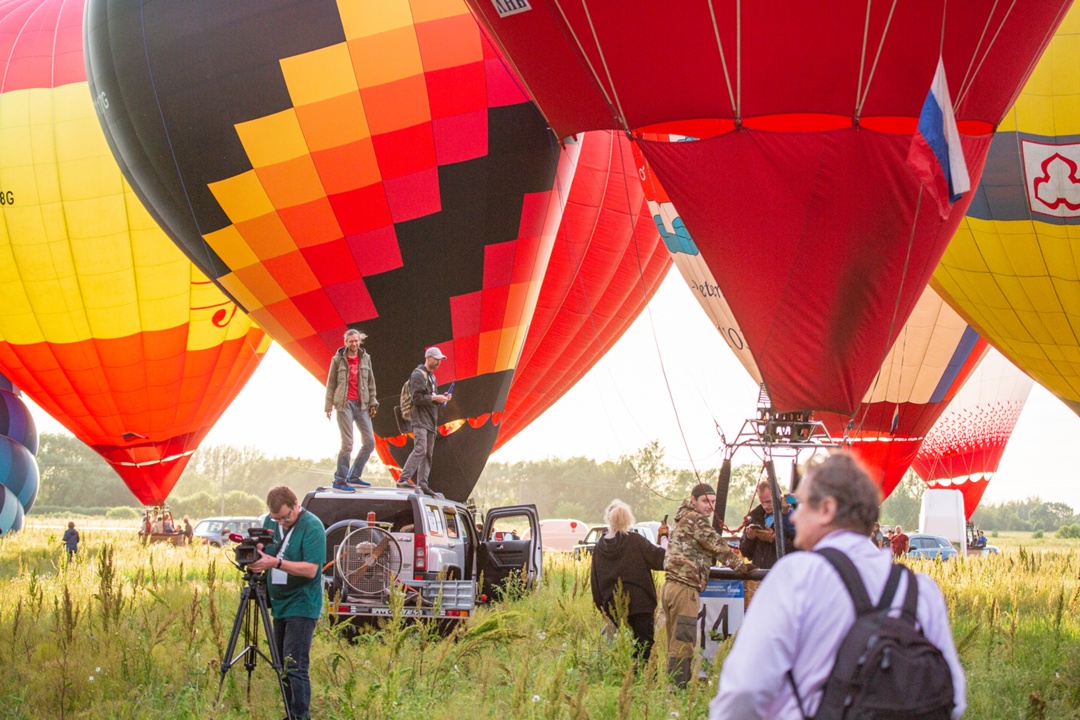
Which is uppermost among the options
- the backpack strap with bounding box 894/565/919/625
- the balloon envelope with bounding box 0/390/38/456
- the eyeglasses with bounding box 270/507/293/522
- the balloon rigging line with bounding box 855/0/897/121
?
the balloon rigging line with bounding box 855/0/897/121

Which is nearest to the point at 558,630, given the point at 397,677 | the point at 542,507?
the point at 397,677

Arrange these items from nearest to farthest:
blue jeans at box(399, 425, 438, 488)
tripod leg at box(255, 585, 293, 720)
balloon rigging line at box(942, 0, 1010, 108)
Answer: tripod leg at box(255, 585, 293, 720), balloon rigging line at box(942, 0, 1010, 108), blue jeans at box(399, 425, 438, 488)

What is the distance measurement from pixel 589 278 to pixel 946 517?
17.5m

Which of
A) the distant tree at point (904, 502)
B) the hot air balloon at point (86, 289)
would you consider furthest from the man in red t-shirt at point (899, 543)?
the distant tree at point (904, 502)

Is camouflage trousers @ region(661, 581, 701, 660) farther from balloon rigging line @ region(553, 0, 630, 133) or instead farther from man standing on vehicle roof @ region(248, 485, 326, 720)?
balloon rigging line @ region(553, 0, 630, 133)

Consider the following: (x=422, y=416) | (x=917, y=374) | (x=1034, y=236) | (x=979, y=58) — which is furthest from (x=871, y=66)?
(x=917, y=374)

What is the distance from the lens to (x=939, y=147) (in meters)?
8.94

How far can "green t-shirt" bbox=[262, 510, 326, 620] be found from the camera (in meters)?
5.91

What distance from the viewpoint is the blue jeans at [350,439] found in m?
10.9

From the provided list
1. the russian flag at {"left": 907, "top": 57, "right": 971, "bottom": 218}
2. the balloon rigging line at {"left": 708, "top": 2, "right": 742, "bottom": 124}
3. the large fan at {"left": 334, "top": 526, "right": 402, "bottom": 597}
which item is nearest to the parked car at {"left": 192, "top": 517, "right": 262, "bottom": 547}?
the large fan at {"left": 334, "top": 526, "right": 402, "bottom": 597}

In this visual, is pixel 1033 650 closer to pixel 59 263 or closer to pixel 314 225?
pixel 314 225

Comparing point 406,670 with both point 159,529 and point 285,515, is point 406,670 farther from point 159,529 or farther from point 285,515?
point 159,529

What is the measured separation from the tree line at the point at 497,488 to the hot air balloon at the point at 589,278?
60.5 metres

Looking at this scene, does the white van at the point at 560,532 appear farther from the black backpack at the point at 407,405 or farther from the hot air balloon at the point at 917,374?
the black backpack at the point at 407,405
